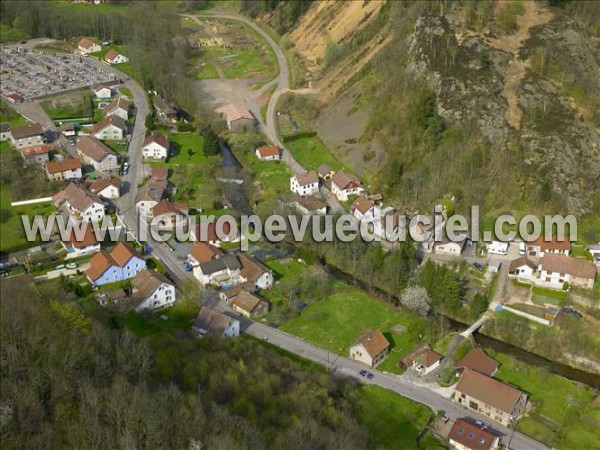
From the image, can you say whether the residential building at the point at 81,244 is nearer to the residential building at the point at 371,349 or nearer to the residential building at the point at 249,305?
the residential building at the point at 249,305

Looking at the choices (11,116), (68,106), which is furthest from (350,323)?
(68,106)

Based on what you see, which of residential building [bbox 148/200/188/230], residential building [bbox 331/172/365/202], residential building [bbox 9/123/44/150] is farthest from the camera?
residential building [bbox 9/123/44/150]

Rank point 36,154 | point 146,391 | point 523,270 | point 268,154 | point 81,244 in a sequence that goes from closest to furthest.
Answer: point 146,391, point 523,270, point 81,244, point 36,154, point 268,154

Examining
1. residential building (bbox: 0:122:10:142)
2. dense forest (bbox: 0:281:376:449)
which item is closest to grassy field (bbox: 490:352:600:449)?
dense forest (bbox: 0:281:376:449)

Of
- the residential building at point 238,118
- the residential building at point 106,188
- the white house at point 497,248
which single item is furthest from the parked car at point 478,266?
the residential building at point 238,118

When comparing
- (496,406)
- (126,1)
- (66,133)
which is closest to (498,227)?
(496,406)

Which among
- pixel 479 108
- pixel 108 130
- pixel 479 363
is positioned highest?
pixel 479 108

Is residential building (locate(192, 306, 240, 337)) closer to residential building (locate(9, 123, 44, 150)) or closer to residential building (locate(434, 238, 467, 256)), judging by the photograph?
residential building (locate(434, 238, 467, 256))

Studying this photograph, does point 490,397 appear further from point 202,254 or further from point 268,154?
point 268,154
